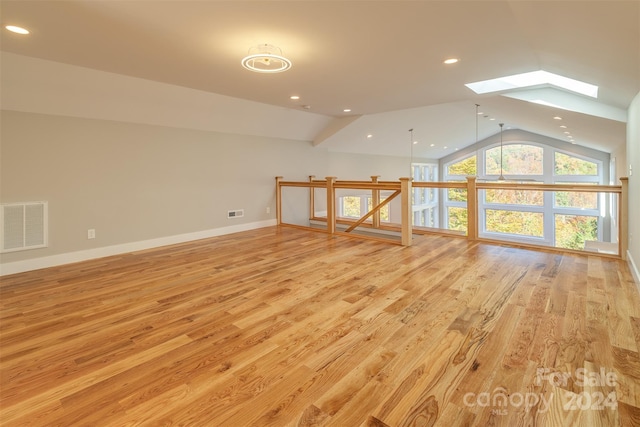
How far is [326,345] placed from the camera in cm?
210

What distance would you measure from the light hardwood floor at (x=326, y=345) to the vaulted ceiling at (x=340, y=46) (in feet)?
6.96

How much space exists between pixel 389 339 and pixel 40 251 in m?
4.47

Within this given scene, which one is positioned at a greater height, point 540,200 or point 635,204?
point 540,200

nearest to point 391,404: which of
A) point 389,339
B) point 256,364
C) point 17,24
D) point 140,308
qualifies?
point 389,339

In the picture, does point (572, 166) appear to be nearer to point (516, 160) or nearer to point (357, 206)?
point (516, 160)

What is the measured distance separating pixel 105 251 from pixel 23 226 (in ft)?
3.19

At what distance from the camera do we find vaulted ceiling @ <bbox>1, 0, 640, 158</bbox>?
7.53 ft

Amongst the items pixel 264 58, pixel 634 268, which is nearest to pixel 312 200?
pixel 264 58

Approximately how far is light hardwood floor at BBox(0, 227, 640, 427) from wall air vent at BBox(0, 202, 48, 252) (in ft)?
1.37

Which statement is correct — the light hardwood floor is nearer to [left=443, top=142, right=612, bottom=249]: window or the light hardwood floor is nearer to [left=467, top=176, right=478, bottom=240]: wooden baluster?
[left=467, top=176, right=478, bottom=240]: wooden baluster

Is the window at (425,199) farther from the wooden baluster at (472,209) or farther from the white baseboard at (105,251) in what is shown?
the white baseboard at (105,251)

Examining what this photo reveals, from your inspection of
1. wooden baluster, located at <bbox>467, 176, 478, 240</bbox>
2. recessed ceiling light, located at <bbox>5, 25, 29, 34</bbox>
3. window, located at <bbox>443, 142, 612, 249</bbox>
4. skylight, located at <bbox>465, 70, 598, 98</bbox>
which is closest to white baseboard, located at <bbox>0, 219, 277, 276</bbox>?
recessed ceiling light, located at <bbox>5, 25, 29, 34</bbox>

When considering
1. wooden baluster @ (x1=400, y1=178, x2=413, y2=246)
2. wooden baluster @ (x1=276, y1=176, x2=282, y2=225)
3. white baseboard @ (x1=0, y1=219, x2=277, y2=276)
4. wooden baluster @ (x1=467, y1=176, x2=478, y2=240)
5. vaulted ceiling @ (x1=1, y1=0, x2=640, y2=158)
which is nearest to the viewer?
vaulted ceiling @ (x1=1, y1=0, x2=640, y2=158)

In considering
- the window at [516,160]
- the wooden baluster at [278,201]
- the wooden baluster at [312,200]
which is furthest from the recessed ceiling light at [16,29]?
the window at [516,160]
